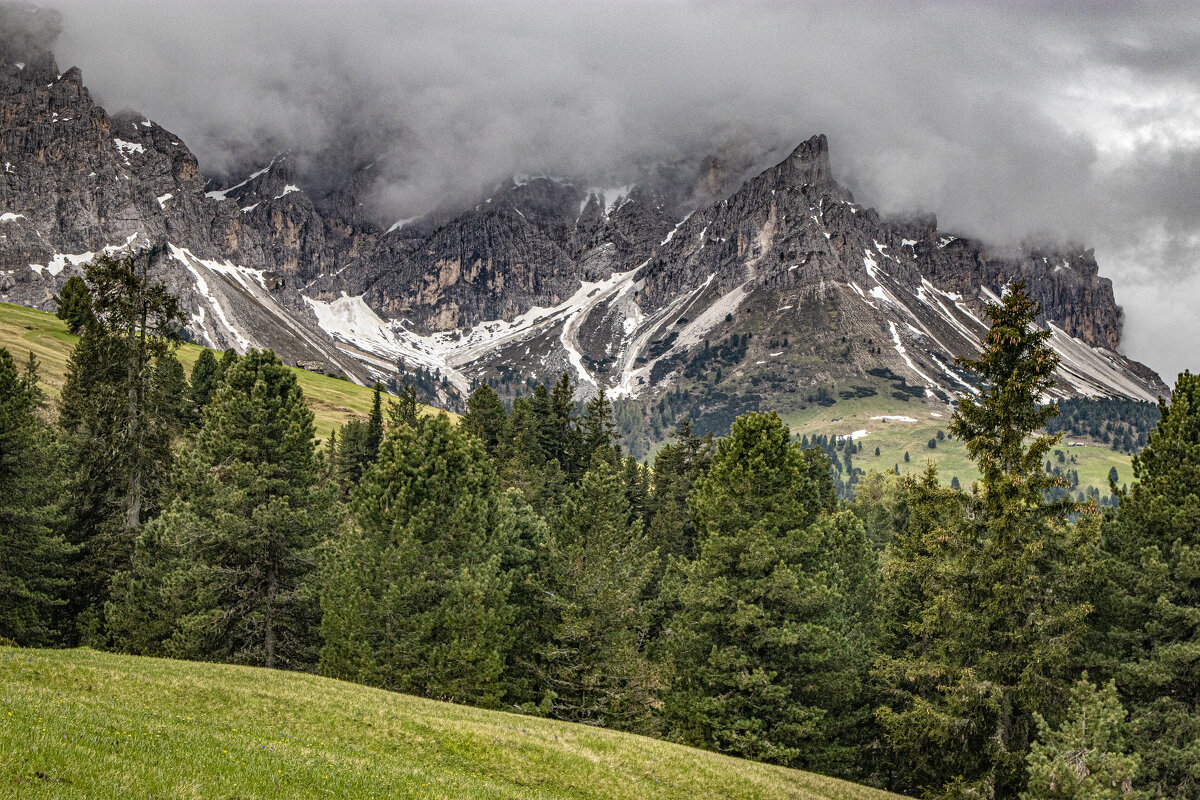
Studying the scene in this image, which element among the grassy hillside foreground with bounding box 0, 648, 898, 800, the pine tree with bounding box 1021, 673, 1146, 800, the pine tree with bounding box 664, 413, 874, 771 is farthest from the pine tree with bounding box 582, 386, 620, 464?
the pine tree with bounding box 1021, 673, 1146, 800

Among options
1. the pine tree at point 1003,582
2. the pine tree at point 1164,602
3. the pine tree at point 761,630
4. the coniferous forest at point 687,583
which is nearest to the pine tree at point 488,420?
the coniferous forest at point 687,583

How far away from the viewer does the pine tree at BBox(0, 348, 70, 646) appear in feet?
127

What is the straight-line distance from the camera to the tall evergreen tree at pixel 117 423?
1693 inches

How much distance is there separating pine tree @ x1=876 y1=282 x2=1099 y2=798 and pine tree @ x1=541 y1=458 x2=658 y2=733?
15.1 m

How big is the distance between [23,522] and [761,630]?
1476 inches

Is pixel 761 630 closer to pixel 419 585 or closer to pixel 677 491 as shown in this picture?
pixel 419 585

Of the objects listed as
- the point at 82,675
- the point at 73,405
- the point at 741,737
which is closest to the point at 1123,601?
the point at 741,737

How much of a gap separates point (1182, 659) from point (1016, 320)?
44.2ft

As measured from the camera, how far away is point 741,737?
33.9 m

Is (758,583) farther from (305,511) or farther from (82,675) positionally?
(82,675)

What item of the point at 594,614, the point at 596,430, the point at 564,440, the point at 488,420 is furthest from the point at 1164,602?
the point at 488,420

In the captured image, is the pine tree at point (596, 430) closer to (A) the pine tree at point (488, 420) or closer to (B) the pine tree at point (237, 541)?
(A) the pine tree at point (488, 420)

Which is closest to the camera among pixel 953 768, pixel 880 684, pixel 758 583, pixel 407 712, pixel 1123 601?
pixel 407 712

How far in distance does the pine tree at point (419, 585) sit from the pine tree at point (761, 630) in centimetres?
971
